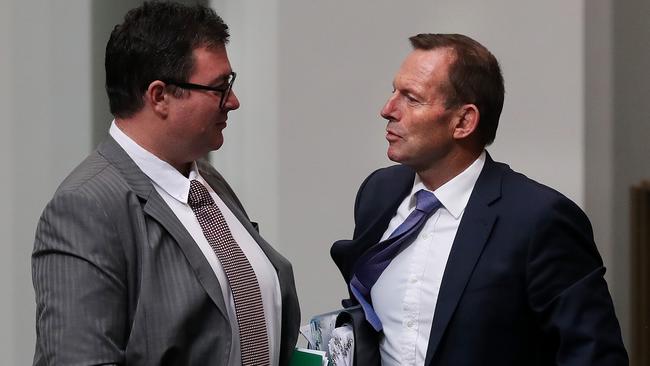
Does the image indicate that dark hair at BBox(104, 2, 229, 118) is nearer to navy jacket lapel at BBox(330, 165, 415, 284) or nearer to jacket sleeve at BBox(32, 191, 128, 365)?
jacket sleeve at BBox(32, 191, 128, 365)

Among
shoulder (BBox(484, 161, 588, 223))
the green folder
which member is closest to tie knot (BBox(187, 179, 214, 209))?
the green folder

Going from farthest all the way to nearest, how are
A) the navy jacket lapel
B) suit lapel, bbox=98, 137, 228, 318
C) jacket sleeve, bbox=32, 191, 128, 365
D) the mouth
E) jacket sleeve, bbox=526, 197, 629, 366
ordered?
the navy jacket lapel < the mouth < jacket sleeve, bbox=526, 197, 629, 366 < suit lapel, bbox=98, 137, 228, 318 < jacket sleeve, bbox=32, 191, 128, 365

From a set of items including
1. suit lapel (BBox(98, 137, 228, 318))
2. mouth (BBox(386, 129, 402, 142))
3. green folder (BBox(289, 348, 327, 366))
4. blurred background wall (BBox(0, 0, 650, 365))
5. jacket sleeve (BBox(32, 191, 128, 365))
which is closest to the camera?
jacket sleeve (BBox(32, 191, 128, 365))

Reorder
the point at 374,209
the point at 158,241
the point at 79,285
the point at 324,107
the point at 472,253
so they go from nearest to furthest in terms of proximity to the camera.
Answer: the point at 79,285 < the point at 158,241 < the point at 472,253 < the point at 374,209 < the point at 324,107

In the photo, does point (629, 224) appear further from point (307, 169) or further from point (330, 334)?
point (330, 334)

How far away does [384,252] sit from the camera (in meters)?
2.56

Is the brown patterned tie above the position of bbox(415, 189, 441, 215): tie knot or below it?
below

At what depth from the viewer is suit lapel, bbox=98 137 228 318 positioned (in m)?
2.21

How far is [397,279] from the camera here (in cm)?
252

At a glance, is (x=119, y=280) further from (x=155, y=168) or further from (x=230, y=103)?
(x=230, y=103)

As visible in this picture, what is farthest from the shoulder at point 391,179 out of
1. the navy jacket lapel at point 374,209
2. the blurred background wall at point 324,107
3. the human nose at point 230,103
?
the blurred background wall at point 324,107

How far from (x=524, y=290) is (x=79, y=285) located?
0.93m

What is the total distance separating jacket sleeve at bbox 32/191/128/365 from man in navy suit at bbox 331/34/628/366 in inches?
26.4

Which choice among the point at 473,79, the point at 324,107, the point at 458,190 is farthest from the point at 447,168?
the point at 324,107
